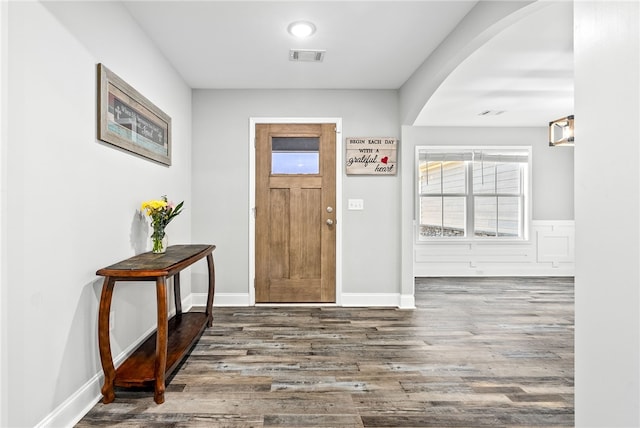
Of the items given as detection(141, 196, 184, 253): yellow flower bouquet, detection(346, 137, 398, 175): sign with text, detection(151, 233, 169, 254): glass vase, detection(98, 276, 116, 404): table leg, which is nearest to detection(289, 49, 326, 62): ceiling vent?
detection(346, 137, 398, 175): sign with text

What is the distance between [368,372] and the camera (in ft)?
7.04

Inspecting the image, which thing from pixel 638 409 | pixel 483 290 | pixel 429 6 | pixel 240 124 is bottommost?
pixel 483 290

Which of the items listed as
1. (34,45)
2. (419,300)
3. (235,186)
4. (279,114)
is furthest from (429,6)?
(419,300)

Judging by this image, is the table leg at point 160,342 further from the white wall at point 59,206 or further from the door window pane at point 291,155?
the door window pane at point 291,155

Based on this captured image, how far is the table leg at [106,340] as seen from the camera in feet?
5.63

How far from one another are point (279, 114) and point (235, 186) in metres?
0.93

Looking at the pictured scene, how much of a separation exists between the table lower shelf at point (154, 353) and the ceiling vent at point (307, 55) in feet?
7.83

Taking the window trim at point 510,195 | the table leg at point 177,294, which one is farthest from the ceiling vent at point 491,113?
the table leg at point 177,294

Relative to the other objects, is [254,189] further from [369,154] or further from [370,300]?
[370,300]

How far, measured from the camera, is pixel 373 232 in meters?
3.61

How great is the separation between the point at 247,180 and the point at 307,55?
56.9 inches

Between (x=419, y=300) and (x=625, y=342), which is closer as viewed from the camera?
(x=625, y=342)

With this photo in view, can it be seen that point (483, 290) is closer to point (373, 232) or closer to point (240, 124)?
point (373, 232)

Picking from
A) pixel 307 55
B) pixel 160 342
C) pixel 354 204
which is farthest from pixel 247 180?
pixel 160 342
